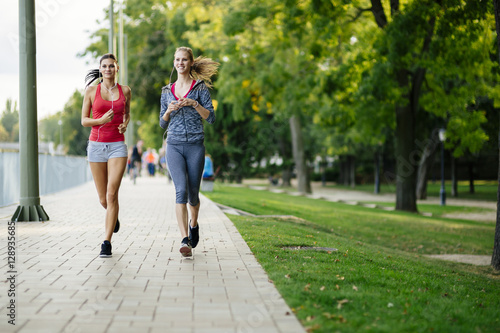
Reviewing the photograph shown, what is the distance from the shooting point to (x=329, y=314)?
14.9 feet

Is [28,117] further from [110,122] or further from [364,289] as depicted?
[364,289]

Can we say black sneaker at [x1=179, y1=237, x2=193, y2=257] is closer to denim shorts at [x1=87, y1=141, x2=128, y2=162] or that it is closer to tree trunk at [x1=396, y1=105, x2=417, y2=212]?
denim shorts at [x1=87, y1=141, x2=128, y2=162]

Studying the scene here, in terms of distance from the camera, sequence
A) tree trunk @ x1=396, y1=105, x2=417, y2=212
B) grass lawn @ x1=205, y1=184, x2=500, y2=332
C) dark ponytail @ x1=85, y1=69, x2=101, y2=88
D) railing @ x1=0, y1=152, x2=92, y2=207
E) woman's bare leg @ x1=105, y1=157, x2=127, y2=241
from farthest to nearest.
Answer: tree trunk @ x1=396, y1=105, x2=417, y2=212, railing @ x1=0, y1=152, x2=92, y2=207, dark ponytail @ x1=85, y1=69, x2=101, y2=88, woman's bare leg @ x1=105, y1=157, x2=127, y2=241, grass lawn @ x1=205, y1=184, x2=500, y2=332

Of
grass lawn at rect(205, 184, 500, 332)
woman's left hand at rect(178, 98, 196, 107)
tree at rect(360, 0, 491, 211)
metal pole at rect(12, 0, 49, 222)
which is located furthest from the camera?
tree at rect(360, 0, 491, 211)

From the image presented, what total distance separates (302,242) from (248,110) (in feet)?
99.4

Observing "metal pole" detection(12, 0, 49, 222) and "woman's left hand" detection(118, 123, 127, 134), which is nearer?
"woman's left hand" detection(118, 123, 127, 134)

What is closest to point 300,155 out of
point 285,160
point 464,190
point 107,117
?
point 285,160

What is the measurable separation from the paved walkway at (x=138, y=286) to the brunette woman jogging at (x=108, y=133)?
0.66 meters

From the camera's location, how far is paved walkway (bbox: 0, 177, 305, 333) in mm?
4266

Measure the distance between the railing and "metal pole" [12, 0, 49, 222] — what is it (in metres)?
3.06

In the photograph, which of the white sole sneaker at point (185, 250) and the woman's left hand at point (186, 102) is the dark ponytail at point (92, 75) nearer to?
the woman's left hand at point (186, 102)

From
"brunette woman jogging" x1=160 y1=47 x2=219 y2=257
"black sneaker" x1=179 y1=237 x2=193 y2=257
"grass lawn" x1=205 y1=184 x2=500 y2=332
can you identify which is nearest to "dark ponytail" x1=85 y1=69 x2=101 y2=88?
"brunette woman jogging" x1=160 y1=47 x2=219 y2=257

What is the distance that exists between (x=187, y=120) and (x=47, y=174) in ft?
42.6

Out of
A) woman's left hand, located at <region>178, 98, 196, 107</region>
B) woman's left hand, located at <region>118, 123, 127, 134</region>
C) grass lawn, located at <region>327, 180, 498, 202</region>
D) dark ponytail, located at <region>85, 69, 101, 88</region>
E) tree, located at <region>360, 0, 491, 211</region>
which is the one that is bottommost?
grass lawn, located at <region>327, 180, 498, 202</region>
